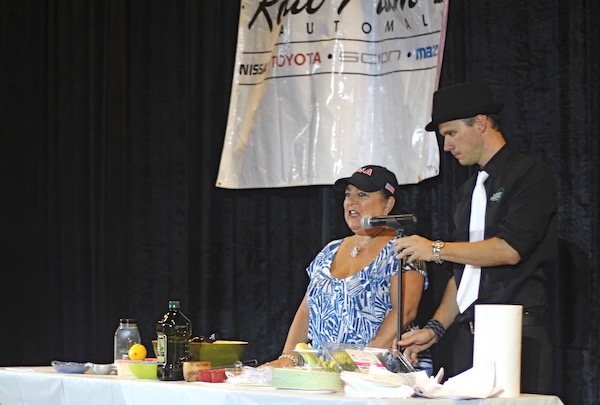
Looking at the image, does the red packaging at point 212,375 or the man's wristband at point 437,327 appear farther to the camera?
the man's wristband at point 437,327

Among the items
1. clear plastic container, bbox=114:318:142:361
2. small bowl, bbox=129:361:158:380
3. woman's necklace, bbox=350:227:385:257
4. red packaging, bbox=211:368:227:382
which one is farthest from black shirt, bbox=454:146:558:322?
clear plastic container, bbox=114:318:142:361

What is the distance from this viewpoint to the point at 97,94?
493 centimetres

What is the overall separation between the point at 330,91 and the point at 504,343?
216 centimetres

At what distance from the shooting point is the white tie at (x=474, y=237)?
3.01 metres

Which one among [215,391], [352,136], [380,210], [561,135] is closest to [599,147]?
[561,135]

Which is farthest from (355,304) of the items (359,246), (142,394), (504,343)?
(504,343)

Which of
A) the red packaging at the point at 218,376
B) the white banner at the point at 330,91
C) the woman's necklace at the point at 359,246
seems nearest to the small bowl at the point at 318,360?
the red packaging at the point at 218,376

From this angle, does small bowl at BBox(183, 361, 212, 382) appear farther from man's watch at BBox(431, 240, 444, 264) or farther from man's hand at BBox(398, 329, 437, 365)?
man's watch at BBox(431, 240, 444, 264)

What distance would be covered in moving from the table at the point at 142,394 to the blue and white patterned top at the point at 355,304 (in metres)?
0.76

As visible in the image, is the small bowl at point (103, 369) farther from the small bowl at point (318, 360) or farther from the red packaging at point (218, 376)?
the small bowl at point (318, 360)

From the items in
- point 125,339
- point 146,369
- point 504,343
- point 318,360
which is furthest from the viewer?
point 125,339

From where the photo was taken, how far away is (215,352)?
2.81 meters

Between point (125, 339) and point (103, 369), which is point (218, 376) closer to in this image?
point (103, 369)

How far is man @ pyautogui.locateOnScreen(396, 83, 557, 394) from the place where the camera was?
2854 mm
